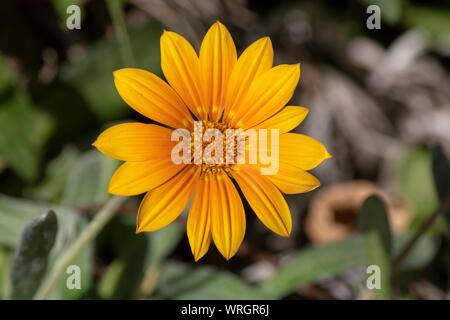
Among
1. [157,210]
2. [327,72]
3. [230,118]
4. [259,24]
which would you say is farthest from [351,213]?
[157,210]

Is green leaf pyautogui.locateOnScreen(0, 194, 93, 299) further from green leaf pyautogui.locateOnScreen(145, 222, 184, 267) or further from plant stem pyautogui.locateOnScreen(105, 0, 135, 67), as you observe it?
plant stem pyautogui.locateOnScreen(105, 0, 135, 67)

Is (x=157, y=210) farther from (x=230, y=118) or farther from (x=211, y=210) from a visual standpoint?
(x=230, y=118)

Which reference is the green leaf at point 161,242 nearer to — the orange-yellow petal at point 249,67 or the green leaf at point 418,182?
the orange-yellow petal at point 249,67

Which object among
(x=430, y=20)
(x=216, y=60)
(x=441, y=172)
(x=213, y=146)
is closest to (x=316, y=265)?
(x=441, y=172)

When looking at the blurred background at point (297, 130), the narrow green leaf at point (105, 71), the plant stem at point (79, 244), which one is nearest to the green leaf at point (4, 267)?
the blurred background at point (297, 130)

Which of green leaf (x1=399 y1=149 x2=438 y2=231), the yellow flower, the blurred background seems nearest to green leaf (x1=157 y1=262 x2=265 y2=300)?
the blurred background

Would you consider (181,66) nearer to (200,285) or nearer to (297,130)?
(200,285)
